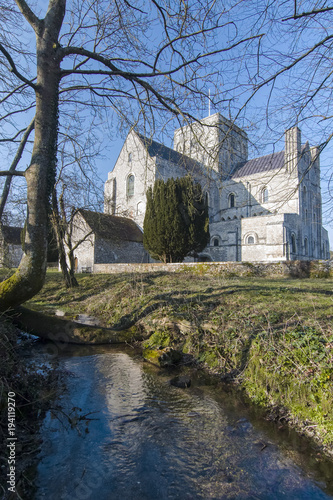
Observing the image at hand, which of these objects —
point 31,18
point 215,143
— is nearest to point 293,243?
point 215,143

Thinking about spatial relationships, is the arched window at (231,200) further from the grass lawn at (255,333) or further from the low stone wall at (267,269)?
the grass lawn at (255,333)

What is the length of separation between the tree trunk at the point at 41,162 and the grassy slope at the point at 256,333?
10.5 feet

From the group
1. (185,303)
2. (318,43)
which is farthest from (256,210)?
(318,43)

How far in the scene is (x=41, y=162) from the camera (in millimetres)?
4598

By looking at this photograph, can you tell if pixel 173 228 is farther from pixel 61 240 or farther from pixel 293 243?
pixel 293 243

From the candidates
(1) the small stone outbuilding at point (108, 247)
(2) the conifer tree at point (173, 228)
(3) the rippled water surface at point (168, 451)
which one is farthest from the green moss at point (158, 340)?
(1) the small stone outbuilding at point (108, 247)

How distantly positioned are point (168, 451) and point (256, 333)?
2551 millimetres

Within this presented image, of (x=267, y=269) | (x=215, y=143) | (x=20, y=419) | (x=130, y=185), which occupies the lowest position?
(x=20, y=419)

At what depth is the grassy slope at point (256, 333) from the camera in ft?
11.4

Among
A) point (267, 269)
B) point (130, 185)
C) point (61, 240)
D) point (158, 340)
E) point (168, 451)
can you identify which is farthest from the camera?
point (130, 185)

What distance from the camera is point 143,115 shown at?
5.53 metres

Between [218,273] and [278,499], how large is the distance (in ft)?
34.9

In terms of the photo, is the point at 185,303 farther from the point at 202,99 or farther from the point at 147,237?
the point at 147,237

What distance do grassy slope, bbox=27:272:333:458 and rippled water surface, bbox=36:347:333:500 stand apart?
0.43m
